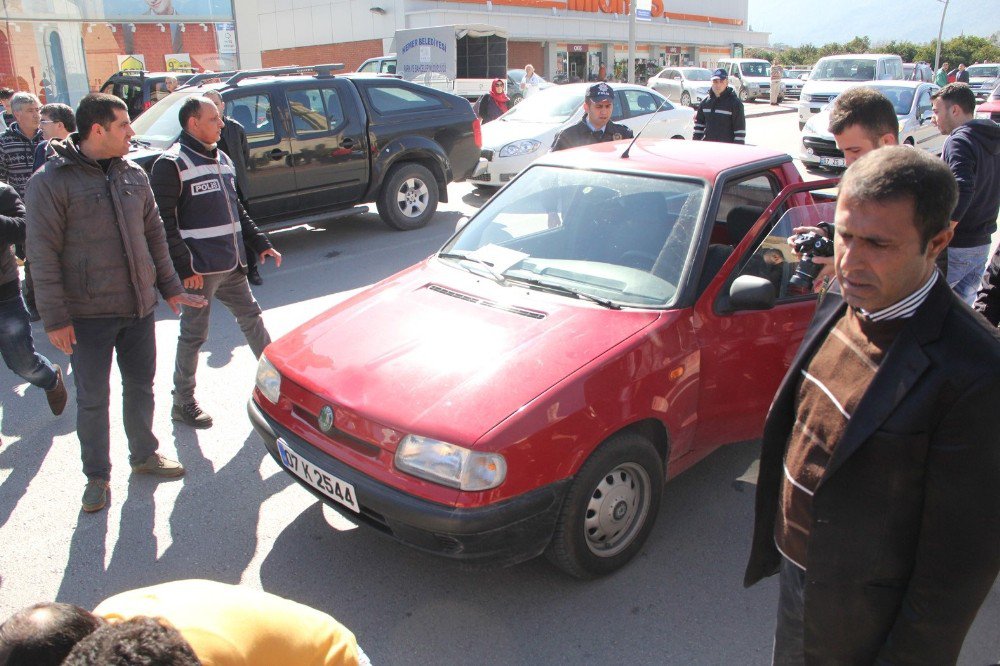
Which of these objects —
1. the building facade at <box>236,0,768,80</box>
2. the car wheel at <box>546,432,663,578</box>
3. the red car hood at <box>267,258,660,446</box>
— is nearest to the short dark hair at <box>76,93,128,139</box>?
the red car hood at <box>267,258,660,446</box>

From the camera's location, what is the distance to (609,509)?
9.88ft

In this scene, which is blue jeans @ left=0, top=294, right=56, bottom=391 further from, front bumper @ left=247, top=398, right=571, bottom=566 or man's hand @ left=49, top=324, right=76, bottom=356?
front bumper @ left=247, top=398, right=571, bottom=566

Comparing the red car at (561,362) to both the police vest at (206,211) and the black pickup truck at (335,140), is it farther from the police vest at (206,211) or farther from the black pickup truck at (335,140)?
the black pickup truck at (335,140)

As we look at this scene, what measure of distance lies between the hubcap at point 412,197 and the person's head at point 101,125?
560 centimetres

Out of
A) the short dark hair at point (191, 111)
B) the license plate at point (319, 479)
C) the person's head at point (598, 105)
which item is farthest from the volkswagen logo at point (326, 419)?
the person's head at point (598, 105)

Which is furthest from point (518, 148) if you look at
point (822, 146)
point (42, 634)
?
point (42, 634)

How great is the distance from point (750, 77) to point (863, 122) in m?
33.9

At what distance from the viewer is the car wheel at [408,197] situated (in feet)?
29.4

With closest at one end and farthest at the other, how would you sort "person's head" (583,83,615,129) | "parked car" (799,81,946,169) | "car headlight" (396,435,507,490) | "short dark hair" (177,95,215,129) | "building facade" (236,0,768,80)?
"car headlight" (396,435,507,490) < "short dark hair" (177,95,215,129) < "person's head" (583,83,615,129) < "parked car" (799,81,946,169) < "building facade" (236,0,768,80)

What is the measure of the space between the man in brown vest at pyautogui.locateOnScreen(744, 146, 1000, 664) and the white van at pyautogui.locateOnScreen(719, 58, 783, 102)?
109ft

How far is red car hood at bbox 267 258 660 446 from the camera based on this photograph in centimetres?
275

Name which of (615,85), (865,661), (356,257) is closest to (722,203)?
(865,661)

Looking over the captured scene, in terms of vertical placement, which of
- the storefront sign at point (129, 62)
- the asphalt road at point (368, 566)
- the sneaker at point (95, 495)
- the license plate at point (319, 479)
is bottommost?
the asphalt road at point (368, 566)

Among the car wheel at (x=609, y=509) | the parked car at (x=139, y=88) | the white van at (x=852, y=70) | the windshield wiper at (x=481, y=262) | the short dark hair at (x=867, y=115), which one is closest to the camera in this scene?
the car wheel at (x=609, y=509)
